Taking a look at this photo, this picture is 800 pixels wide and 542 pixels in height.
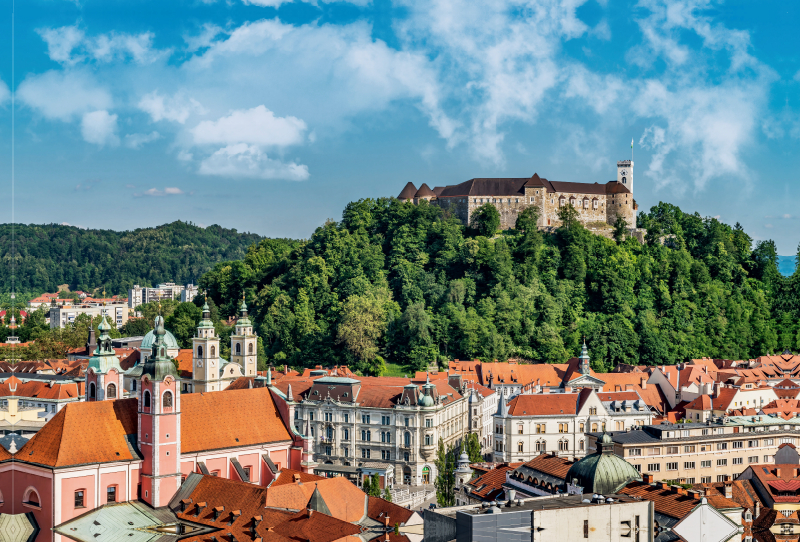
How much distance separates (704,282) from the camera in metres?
123

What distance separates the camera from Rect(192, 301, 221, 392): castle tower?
280ft

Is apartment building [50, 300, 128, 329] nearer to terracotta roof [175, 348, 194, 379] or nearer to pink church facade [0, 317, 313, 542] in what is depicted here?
terracotta roof [175, 348, 194, 379]

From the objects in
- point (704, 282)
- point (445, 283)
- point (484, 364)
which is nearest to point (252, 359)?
point (484, 364)

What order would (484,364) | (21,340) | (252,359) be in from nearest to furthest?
(252,359), (484,364), (21,340)

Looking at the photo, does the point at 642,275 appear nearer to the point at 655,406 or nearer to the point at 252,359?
the point at 655,406

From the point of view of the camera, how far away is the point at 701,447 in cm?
7225

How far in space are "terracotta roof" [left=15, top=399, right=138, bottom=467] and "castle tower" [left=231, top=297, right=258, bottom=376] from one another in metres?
36.5

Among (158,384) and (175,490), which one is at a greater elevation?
(158,384)

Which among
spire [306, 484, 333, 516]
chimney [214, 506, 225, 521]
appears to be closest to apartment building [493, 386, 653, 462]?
spire [306, 484, 333, 516]

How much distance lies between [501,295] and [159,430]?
2640 inches

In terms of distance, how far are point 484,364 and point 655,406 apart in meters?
17.2

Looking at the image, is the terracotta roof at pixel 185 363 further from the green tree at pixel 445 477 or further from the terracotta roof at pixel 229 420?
the terracotta roof at pixel 229 420

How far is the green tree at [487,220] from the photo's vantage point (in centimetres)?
12131

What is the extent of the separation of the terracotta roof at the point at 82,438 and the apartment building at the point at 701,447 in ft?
109
